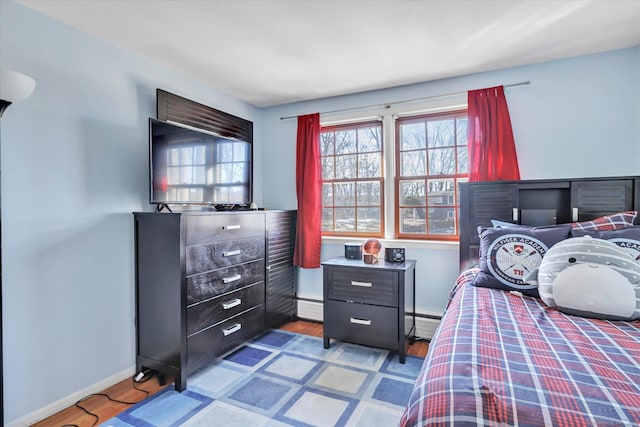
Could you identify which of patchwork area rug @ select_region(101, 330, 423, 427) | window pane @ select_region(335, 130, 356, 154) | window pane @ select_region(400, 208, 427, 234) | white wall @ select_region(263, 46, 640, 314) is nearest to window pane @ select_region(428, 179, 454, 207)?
window pane @ select_region(400, 208, 427, 234)

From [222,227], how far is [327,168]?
4.85 ft

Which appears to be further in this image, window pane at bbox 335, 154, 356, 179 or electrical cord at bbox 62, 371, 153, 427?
window pane at bbox 335, 154, 356, 179

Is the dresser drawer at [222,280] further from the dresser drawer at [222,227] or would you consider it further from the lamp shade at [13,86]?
the lamp shade at [13,86]

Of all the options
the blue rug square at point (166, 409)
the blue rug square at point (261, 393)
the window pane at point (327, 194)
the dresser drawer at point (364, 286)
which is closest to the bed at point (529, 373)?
the dresser drawer at point (364, 286)

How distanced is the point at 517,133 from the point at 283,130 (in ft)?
7.56

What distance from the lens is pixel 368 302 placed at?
2.67 metres

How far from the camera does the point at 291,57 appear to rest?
2.50m

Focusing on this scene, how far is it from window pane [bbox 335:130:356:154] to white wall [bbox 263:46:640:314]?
0.45m

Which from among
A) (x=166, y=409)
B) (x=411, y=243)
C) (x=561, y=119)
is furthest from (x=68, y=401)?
(x=561, y=119)

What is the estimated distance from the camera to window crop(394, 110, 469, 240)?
2.99 metres

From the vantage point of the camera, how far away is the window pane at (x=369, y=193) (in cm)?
333

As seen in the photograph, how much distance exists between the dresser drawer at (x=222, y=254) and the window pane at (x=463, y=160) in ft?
6.36

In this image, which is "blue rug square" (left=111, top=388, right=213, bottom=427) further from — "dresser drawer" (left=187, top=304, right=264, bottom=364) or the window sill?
the window sill

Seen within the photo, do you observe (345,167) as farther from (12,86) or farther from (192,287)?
(12,86)
